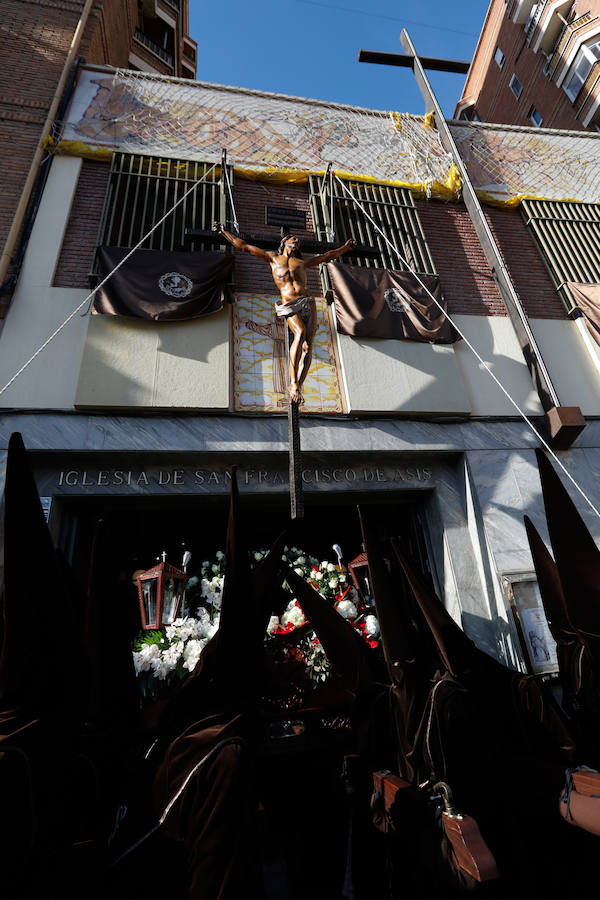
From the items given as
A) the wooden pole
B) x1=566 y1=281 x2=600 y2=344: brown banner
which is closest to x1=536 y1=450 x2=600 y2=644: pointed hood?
the wooden pole

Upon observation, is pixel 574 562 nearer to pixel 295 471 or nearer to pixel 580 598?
pixel 580 598

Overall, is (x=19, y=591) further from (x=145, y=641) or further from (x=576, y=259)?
(x=576, y=259)

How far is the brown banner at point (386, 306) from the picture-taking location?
7715 mm

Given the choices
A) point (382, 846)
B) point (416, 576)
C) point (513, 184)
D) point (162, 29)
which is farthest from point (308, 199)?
Result: point (162, 29)

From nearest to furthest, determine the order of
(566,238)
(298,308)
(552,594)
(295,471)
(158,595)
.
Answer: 1. (552,594)
2. (158,595)
3. (295,471)
4. (298,308)
5. (566,238)

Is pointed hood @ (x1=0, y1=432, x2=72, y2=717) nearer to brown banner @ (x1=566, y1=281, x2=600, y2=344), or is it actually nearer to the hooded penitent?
the hooded penitent

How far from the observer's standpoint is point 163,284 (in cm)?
729

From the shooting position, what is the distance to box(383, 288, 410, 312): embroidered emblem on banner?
800cm

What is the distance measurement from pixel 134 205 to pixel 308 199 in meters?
3.11

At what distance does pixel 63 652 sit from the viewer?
8.25 feet

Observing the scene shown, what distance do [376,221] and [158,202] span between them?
Result: 3.86m

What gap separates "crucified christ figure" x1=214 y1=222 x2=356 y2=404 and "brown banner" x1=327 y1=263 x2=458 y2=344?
76cm

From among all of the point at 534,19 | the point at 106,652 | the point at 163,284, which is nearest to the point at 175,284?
the point at 163,284

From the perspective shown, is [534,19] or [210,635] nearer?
[210,635]
